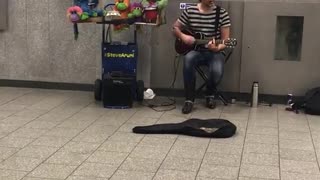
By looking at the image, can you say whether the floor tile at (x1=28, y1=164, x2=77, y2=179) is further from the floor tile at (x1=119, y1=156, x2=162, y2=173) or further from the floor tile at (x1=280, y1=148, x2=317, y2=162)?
the floor tile at (x1=280, y1=148, x2=317, y2=162)

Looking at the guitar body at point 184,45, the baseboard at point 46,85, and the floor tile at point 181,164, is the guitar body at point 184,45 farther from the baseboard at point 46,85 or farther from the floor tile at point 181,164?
the floor tile at point 181,164

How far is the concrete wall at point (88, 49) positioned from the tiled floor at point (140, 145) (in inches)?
20.0

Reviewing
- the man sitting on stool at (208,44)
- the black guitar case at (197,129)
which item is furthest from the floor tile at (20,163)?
the man sitting on stool at (208,44)

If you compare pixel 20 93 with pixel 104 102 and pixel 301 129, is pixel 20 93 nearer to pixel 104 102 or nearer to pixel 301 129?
pixel 104 102

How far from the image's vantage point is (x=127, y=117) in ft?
16.8

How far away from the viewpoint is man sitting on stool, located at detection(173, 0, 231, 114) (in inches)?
217

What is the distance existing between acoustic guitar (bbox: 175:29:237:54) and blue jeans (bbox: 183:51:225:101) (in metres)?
0.08

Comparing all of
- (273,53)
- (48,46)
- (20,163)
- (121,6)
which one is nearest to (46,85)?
(48,46)

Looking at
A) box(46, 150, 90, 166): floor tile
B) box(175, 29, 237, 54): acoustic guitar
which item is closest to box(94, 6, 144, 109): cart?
box(175, 29, 237, 54): acoustic guitar

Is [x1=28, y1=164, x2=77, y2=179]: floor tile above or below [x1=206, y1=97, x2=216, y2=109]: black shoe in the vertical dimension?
below

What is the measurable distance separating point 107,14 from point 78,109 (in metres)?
1.01

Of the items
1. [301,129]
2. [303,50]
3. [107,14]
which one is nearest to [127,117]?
[107,14]

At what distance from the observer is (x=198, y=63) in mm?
5625

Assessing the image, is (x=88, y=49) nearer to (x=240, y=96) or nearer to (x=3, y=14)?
(x=3, y=14)
